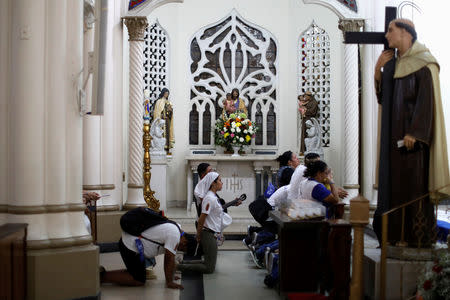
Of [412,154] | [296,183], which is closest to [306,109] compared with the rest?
[296,183]

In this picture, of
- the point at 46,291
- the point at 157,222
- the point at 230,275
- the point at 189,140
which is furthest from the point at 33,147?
the point at 189,140

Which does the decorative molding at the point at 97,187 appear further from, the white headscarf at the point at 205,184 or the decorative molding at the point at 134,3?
the decorative molding at the point at 134,3

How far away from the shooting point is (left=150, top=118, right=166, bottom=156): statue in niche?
1372 centimetres

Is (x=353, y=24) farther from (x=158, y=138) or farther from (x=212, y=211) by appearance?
(x=212, y=211)

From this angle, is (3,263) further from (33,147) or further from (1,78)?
(1,78)

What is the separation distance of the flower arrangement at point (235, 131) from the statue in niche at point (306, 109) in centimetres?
125

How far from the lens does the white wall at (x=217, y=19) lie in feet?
50.4

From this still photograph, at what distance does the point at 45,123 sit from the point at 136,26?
226 inches

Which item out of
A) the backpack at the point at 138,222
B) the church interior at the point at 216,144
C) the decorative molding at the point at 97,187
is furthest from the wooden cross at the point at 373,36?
the decorative molding at the point at 97,187

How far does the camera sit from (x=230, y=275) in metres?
8.07

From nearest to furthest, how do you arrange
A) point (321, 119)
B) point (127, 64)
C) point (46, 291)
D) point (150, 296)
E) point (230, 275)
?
1. point (46, 291)
2. point (150, 296)
3. point (230, 275)
4. point (127, 64)
5. point (321, 119)

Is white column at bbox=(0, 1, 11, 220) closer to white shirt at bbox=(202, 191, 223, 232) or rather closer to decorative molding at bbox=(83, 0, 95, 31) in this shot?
white shirt at bbox=(202, 191, 223, 232)

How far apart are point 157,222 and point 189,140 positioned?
8642mm

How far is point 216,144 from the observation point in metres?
15.0
